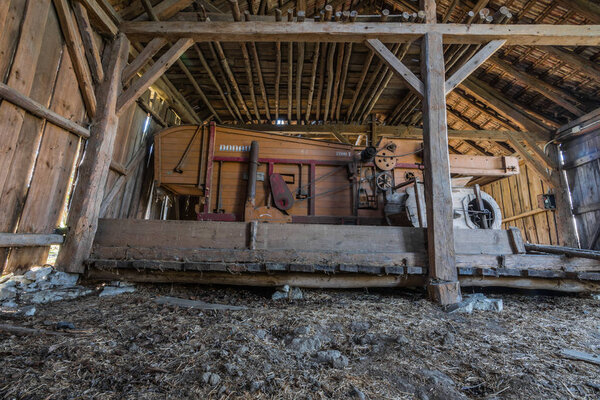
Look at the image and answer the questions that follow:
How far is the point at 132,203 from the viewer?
17.9 feet

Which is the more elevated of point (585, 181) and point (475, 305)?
point (585, 181)

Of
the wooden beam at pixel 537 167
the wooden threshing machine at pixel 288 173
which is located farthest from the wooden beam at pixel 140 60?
the wooden beam at pixel 537 167

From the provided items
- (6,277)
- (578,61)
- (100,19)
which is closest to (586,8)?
(578,61)

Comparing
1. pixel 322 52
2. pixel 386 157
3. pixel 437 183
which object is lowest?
pixel 437 183

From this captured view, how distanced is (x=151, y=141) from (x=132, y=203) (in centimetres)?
134

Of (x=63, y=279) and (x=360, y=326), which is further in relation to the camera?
(x=63, y=279)

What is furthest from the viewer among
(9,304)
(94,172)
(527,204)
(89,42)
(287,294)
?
(527,204)

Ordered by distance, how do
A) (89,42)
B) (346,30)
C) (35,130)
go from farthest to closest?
1. (346,30)
2. (89,42)
3. (35,130)

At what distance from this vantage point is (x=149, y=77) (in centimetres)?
412

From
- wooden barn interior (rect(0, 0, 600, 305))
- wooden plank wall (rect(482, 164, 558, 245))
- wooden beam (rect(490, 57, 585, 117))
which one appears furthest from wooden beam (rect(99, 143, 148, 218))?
wooden plank wall (rect(482, 164, 558, 245))

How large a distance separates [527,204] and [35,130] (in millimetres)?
12983

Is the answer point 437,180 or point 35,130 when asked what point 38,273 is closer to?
point 35,130

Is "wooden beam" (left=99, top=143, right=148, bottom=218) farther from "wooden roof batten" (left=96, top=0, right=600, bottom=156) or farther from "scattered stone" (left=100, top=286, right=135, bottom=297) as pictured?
"wooden roof batten" (left=96, top=0, right=600, bottom=156)

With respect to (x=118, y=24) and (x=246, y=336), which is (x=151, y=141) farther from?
(x=246, y=336)
